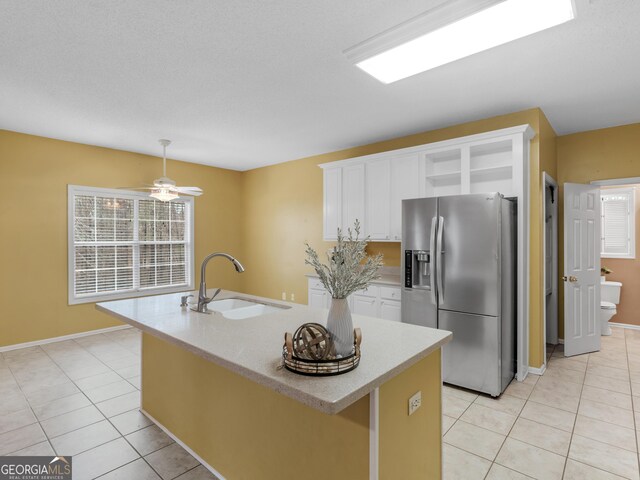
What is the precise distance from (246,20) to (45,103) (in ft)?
8.32

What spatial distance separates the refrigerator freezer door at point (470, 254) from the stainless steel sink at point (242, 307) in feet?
5.29

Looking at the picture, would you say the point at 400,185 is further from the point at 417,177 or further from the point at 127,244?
the point at 127,244

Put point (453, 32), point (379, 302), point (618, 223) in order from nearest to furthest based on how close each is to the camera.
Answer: point (453, 32)
point (379, 302)
point (618, 223)

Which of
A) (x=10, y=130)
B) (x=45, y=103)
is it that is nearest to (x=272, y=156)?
(x=45, y=103)

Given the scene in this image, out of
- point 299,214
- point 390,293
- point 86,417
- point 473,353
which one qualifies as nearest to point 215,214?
point 299,214

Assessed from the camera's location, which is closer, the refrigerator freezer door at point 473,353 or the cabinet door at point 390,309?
the refrigerator freezer door at point 473,353

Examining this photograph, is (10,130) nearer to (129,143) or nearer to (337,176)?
(129,143)

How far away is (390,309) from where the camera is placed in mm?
3938

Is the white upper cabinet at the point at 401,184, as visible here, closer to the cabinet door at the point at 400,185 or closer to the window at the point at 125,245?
the cabinet door at the point at 400,185

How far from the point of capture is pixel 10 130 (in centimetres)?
418

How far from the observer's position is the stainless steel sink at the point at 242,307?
2.57 meters

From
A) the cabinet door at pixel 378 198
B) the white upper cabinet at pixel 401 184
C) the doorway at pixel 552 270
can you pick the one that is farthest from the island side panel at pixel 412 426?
the doorway at pixel 552 270

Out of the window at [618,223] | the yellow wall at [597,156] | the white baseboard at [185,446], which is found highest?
the yellow wall at [597,156]

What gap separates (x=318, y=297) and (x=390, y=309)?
4.02 feet
